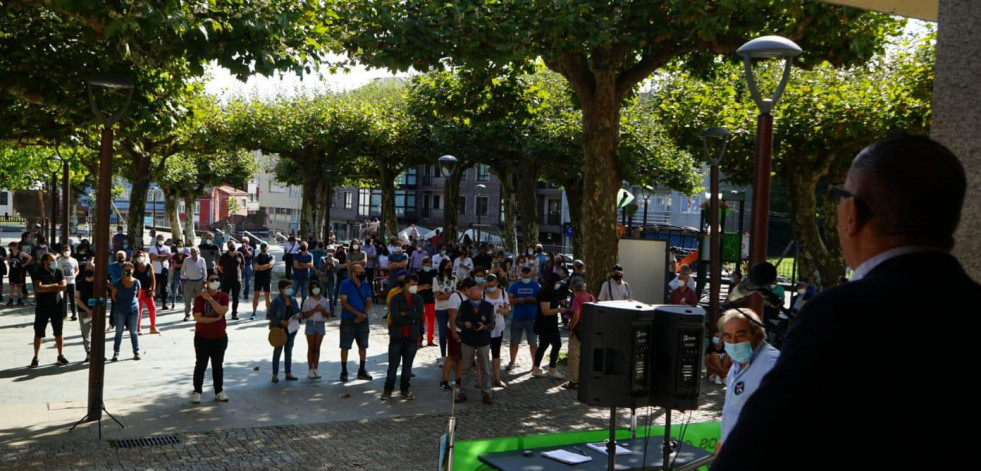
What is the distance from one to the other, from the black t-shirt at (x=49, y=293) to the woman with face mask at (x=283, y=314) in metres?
3.59

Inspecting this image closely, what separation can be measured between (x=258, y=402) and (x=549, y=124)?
21126 mm

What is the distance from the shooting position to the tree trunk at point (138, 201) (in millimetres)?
29156

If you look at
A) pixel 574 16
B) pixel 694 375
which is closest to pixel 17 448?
pixel 694 375

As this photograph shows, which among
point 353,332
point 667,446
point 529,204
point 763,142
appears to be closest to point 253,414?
point 353,332

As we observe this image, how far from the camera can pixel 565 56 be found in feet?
44.0

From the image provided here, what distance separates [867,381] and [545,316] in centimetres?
1184

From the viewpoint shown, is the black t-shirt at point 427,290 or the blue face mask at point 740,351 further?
the black t-shirt at point 427,290

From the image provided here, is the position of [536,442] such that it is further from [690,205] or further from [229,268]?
[690,205]

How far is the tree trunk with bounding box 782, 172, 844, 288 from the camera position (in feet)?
79.6

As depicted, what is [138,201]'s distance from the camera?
29703 mm

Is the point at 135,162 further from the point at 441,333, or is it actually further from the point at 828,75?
the point at 828,75

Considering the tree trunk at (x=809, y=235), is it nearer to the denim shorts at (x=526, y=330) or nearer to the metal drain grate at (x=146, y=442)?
the denim shorts at (x=526, y=330)

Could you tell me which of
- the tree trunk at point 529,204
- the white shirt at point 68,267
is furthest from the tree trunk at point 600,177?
the tree trunk at point 529,204

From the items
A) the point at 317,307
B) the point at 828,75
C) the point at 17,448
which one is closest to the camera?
the point at 17,448
